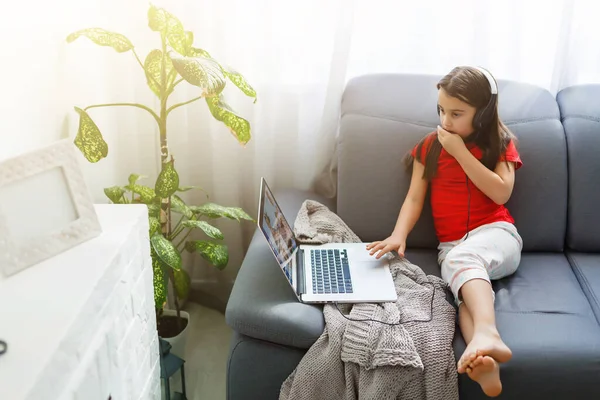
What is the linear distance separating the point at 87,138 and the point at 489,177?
110cm

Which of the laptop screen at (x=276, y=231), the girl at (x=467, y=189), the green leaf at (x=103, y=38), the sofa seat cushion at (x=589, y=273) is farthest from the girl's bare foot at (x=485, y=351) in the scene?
the green leaf at (x=103, y=38)

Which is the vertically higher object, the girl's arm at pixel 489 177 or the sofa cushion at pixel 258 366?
the girl's arm at pixel 489 177

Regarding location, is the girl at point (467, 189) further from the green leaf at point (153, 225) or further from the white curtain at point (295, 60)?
the green leaf at point (153, 225)

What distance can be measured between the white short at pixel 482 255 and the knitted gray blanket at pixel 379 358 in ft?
0.39

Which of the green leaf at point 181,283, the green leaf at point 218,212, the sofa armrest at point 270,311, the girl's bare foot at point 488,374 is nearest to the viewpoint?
the girl's bare foot at point 488,374

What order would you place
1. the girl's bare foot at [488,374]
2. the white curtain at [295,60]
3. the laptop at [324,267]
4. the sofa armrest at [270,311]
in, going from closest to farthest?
the girl's bare foot at [488,374] → the sofa armrest at [270,311] → the laptop at [324,267] → the white curtain at [295,60]

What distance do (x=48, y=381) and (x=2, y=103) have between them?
0.74m

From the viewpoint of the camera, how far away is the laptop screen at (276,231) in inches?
62.4

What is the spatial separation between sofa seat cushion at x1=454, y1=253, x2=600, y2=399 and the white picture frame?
907 mm

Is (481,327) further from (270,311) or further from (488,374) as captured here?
(270,311)

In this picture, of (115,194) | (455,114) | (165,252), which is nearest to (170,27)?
(115,194)

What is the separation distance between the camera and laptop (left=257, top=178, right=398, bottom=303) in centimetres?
158

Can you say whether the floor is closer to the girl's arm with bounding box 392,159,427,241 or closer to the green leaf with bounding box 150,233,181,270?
the green leaf with bounding box 150,233,181,270

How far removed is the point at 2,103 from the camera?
1.38m
